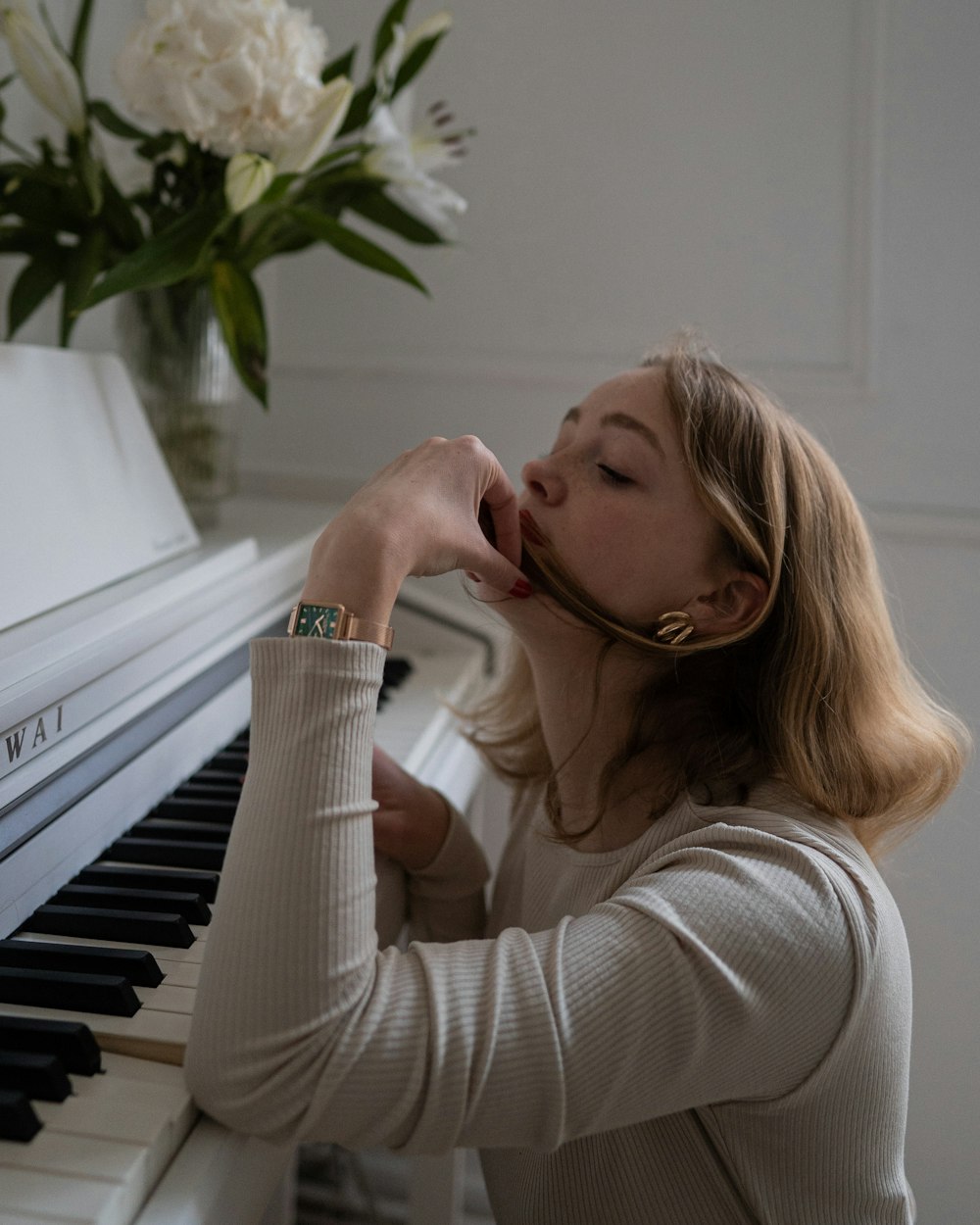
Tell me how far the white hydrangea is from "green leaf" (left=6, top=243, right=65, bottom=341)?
8.3 inches

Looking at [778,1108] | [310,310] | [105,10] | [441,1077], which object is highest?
[105,10]

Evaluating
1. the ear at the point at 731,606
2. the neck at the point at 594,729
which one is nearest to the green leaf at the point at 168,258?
the neck at the point at 594,729

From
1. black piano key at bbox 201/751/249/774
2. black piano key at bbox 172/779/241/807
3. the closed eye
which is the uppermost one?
the closed eye

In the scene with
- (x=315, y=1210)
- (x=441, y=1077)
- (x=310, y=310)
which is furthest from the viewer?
(x=310, y=310)

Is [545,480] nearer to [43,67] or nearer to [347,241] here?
[347,241]

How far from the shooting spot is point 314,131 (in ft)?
4.11

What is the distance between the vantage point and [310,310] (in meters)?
1.98

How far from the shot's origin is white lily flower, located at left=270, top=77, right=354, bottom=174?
1.24 m

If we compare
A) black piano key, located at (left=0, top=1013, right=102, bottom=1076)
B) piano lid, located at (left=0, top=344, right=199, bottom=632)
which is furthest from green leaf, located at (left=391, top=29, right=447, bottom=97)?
black piano key, located at (left=0, top=1013, right=102, bottom=1076)

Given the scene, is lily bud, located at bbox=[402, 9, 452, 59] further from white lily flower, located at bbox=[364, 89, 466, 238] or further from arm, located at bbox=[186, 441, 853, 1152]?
arm, located at bbox=[186, 441, 853, 1152]

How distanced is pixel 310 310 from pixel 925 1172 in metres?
1.83

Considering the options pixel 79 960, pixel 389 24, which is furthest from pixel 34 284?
pixel 79 960

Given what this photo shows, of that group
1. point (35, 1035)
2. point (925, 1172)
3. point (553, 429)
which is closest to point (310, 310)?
point (553, 429)

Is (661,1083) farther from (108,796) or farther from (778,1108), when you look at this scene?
(108,796)
